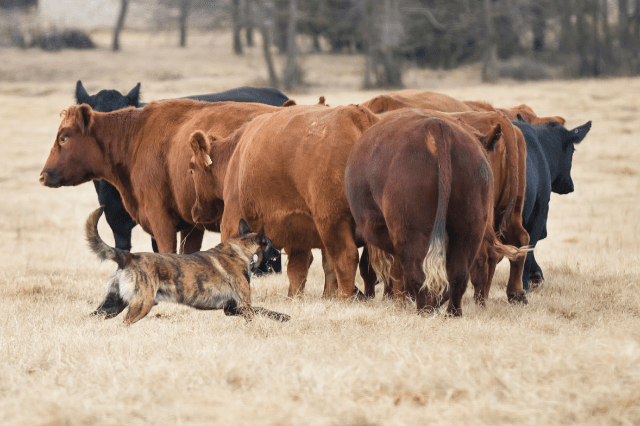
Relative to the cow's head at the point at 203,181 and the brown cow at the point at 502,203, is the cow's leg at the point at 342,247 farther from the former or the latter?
the cow's head at the point at 203,181

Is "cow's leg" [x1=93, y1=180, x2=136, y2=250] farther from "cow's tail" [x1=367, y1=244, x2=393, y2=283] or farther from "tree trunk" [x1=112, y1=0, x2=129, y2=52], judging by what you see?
"tree trunk" [x1=112, y1=0, x2=129, y2=52]

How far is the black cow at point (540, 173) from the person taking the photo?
6615mm

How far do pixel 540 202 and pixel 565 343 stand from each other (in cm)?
322

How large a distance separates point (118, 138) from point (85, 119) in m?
0.36

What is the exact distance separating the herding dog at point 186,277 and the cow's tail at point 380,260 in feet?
2.43

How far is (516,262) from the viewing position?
6281mm

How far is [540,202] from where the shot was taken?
693 centimetres

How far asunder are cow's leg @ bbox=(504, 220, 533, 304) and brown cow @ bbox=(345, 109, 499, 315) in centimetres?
128

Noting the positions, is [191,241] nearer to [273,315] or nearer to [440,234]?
[273,315]

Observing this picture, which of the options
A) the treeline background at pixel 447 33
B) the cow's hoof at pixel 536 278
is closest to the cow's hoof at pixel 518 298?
the cow's hoof at pixel 536 278

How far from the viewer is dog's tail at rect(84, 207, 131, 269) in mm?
4895

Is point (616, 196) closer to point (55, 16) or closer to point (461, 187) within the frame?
point (461, 187)

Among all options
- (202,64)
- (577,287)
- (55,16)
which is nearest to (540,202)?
(577,287)

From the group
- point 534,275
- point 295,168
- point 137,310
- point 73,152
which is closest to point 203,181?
point 295,168
